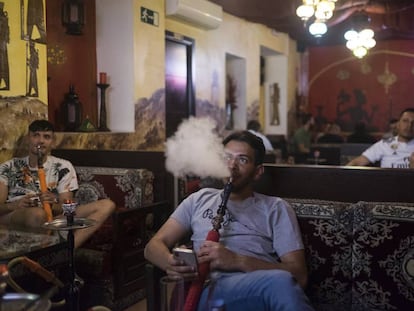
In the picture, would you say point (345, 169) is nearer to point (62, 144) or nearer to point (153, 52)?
point (62, 144)

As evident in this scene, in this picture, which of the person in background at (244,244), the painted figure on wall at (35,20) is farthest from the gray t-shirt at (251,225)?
the painted figure on wall at (35,20)

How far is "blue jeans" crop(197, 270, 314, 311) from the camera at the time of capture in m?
1.78

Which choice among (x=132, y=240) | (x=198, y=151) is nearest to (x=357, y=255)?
(x=198, y=151)

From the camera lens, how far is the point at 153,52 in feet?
18.2

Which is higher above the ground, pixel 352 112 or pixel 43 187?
pixel 352 112

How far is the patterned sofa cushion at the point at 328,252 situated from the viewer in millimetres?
2209

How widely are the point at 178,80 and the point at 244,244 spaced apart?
4.66 metres

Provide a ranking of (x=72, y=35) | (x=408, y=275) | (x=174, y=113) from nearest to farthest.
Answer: (x=408, y=275)
(x=72, y=35)
(x=174, y=113)

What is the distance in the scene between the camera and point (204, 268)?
1.92 metres

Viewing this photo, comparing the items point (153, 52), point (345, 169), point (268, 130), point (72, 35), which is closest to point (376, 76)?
point (268, 130)

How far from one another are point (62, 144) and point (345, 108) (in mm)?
7790

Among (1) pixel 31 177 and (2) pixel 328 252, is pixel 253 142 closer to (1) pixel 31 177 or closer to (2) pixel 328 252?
(2) pixel 328 252

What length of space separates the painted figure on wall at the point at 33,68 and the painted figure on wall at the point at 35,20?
2.6 inches

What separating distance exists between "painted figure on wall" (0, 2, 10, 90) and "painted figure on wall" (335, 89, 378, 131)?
8.41 meters
